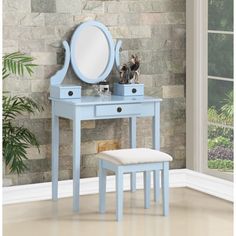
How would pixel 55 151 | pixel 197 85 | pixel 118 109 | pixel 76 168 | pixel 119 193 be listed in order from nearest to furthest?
pixel 119 193, pixel 76 168, pixel 118 109, pixel 55 151, pixel 197 85

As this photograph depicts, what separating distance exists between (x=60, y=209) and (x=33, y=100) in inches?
35.3

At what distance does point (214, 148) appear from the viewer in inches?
248

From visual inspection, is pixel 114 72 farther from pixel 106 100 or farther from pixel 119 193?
pixel 119 193

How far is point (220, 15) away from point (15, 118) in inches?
74.0

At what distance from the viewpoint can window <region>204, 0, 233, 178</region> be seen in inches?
238

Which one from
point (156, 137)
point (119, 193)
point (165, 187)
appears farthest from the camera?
point (156, 137)

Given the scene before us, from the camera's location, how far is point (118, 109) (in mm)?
5695

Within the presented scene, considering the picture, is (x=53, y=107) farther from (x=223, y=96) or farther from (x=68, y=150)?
(x=223, y=96)

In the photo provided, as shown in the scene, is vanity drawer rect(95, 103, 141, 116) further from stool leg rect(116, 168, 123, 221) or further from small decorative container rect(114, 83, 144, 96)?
stool leg rect(116, 168, 123, 221)

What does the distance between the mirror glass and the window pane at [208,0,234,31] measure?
0.92m

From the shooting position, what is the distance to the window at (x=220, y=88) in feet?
19.8

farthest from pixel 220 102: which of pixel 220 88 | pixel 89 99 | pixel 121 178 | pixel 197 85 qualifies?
pixel 121 178

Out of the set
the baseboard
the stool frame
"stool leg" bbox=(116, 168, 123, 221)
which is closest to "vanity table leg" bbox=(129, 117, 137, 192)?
the baseboard

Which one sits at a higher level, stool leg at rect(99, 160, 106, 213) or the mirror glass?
the mirror glass
